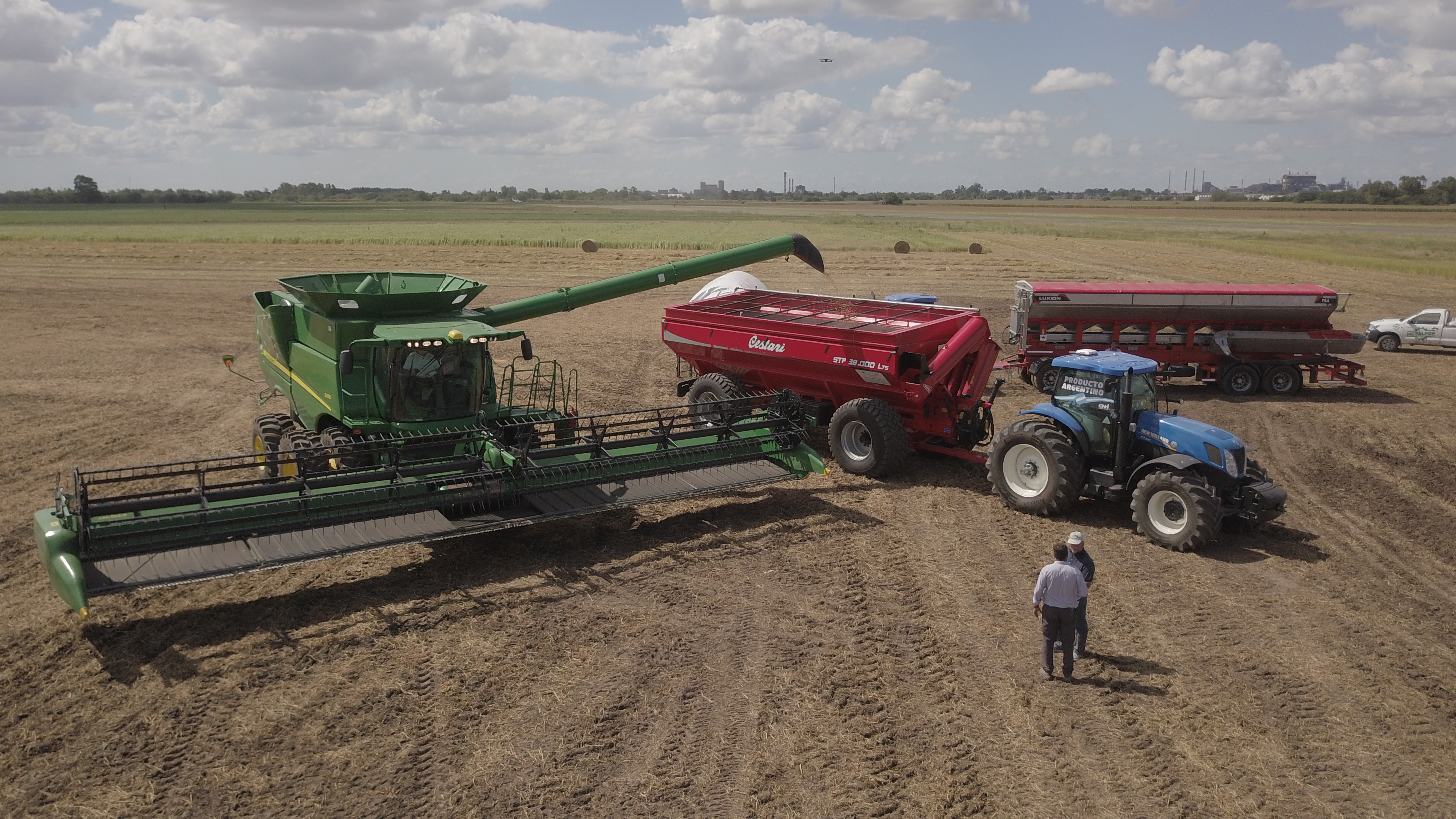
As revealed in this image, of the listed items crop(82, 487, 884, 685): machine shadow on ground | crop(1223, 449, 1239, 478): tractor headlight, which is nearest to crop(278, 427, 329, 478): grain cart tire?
crop(82, 487, 884, 685): machine shadow on ground

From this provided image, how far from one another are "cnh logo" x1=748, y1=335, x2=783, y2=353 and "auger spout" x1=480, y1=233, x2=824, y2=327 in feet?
3.73

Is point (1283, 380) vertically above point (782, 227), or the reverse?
point (782, 227)

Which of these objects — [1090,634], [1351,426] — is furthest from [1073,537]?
[1351,426]

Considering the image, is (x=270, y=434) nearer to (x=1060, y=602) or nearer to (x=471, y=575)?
(x=471, y=575)

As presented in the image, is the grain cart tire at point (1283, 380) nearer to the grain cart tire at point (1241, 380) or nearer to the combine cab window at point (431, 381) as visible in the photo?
the grain cart tire at point (1241, 380)

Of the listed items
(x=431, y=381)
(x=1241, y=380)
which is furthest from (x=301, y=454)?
(x=1241, y=380)

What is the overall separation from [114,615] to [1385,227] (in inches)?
3253

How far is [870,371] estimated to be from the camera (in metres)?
12.5

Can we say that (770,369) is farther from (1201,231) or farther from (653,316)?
(1201,231)

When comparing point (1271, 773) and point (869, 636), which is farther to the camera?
point (869, 636)

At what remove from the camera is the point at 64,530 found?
7.43 metres

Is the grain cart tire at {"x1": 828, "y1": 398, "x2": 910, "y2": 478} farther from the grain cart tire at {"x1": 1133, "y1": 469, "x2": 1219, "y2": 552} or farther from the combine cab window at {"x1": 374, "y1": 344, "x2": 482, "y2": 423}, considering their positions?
the combine cab window at {"x1": 374, "y1": 344, "x2": 482, "y2": 423}

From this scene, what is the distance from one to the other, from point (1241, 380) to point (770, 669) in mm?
15308

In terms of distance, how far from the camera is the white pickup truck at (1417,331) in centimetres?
2372
